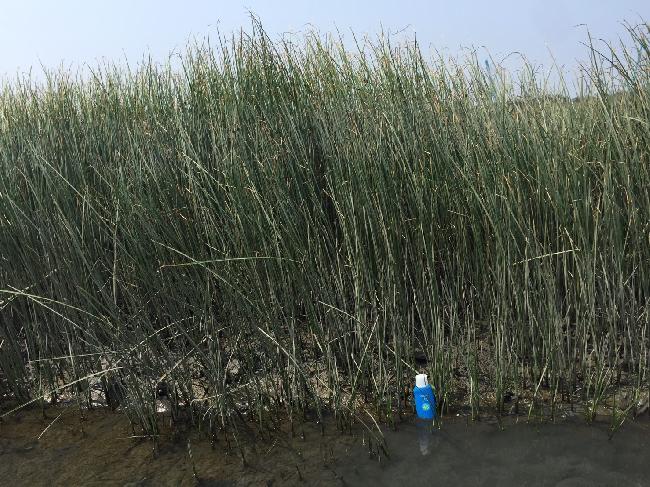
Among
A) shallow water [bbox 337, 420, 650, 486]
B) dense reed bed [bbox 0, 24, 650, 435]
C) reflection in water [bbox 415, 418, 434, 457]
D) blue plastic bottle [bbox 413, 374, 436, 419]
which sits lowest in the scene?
shallow water [bbox 337, 420, 650, 486]

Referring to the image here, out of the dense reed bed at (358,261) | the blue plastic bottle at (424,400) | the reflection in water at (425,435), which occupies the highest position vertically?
the dense reed bed at (358,261)

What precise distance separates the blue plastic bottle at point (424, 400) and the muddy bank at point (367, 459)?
0.05m

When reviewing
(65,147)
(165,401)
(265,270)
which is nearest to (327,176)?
(265,270)

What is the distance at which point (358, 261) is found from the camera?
2.69 meters

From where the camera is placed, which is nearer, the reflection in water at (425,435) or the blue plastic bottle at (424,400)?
the reflection in water at (425,435)

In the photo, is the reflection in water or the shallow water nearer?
the shallow water

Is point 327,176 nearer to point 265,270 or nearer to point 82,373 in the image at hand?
point 265,270

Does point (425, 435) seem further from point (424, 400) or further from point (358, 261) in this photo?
point (358, 261)

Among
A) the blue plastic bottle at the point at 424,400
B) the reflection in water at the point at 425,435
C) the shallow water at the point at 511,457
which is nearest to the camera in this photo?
the shallow water at the point at 511,457

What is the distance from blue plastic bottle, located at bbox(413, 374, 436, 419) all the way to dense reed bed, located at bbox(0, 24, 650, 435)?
70 mm

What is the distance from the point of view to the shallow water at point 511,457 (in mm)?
2217

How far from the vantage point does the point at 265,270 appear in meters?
2.85

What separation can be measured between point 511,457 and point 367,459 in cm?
49

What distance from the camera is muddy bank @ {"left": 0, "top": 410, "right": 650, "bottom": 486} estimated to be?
2258mm
